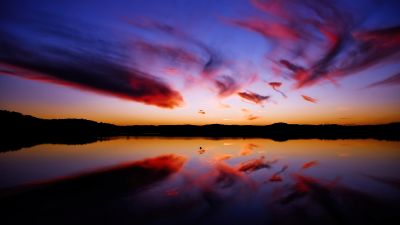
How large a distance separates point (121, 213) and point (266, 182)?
9.15 m

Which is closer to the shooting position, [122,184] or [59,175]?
[122,184]

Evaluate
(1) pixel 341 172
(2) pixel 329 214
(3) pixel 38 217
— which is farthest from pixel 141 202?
(1) pixel 341 172

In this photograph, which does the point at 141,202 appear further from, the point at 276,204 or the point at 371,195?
the point at 371,195

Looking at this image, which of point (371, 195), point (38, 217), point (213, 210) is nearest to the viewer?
point (38, 217)

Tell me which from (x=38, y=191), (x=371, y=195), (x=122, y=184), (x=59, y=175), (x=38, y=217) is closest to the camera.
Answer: (x=38, y=217)

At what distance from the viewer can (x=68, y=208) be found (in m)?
11.6

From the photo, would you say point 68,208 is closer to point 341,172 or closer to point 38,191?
point 38,191

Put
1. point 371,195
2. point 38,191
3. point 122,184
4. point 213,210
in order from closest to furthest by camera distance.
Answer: point 213,210, point 371,195, point 38,191, point 122,184

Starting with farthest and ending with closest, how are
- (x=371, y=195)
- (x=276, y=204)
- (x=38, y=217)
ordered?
(x=371, y=195), (x=276, y=204), (x=38, y=217)

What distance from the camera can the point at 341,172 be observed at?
21.0 m

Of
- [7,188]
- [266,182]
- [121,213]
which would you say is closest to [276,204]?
[266,182]

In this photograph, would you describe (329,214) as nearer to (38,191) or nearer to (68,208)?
(68,208)

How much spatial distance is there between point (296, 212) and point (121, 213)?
21.4 ft

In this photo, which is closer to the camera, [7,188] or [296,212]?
[296,212]
